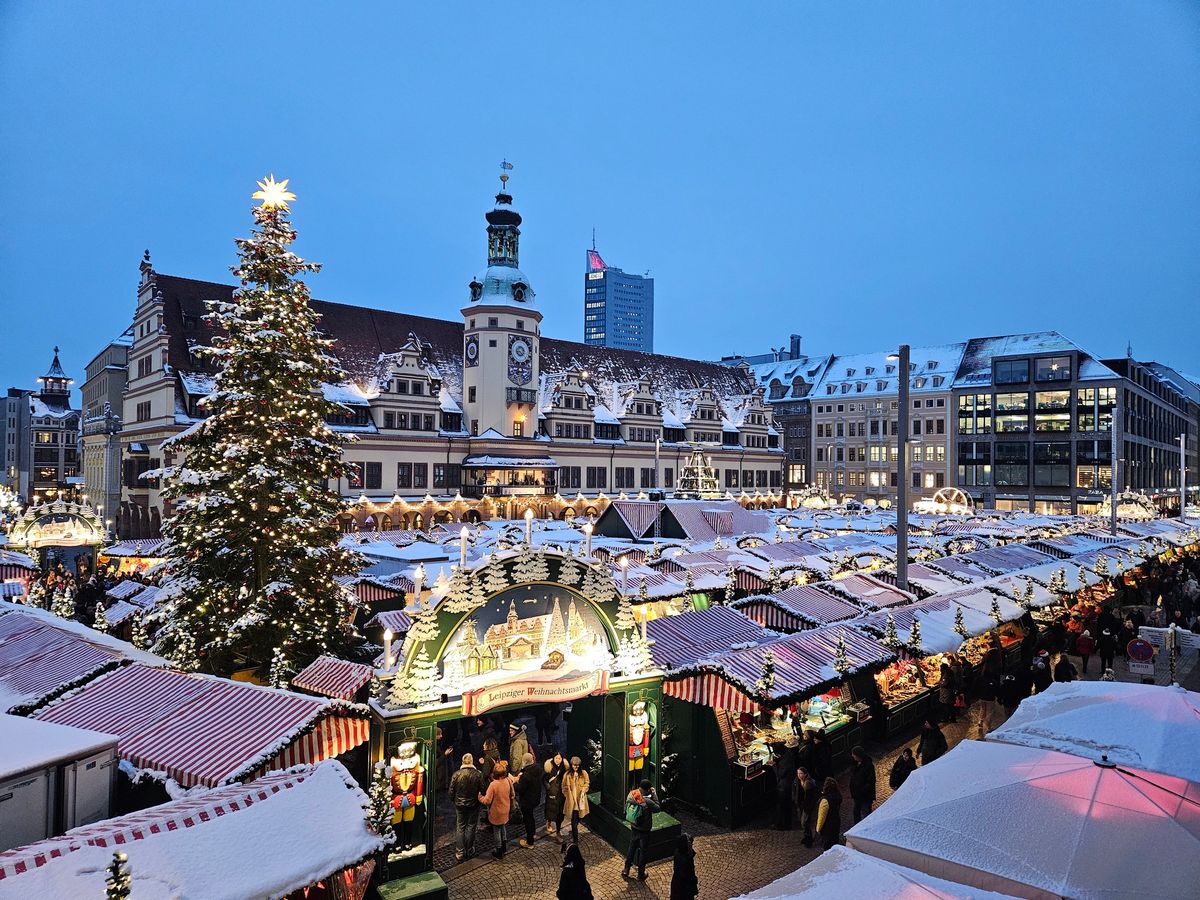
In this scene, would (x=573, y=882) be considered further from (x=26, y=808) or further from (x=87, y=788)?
(x=26, y=808)

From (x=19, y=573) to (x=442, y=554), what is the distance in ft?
47.7

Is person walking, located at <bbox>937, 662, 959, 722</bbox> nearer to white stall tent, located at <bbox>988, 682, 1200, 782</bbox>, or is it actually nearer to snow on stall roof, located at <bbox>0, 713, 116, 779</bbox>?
white stall tent, located at <bbox>988, 682, 1200, 782</bbox>

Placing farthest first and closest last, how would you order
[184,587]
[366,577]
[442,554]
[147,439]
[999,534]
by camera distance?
[147,439]
[999,534]
[442,554]
[366,577]
[184,587]

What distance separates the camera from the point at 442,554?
81.4 feet

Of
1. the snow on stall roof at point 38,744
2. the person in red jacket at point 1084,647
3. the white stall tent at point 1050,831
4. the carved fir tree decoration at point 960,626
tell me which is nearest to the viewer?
the white stall tent at point 1050,831

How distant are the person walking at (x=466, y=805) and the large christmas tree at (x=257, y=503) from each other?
5.49 m

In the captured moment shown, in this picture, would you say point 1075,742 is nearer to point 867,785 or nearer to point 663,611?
point 867,785

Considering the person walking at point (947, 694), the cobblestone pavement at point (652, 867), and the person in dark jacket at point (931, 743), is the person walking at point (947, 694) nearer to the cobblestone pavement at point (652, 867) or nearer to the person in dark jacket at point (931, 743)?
the person in dark jacket at point (931, 743)

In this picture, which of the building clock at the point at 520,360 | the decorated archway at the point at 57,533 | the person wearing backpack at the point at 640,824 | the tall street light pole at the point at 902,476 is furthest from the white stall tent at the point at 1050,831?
the building clock at the point at 520,360

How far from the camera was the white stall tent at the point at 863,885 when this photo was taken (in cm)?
602

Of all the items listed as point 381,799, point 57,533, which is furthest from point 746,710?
point 57,533

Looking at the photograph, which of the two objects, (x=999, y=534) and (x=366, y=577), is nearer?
(x=366, y=577)

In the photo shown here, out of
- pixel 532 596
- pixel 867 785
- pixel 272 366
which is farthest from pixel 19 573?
pixel 867 785

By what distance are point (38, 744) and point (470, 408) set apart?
5380cm
